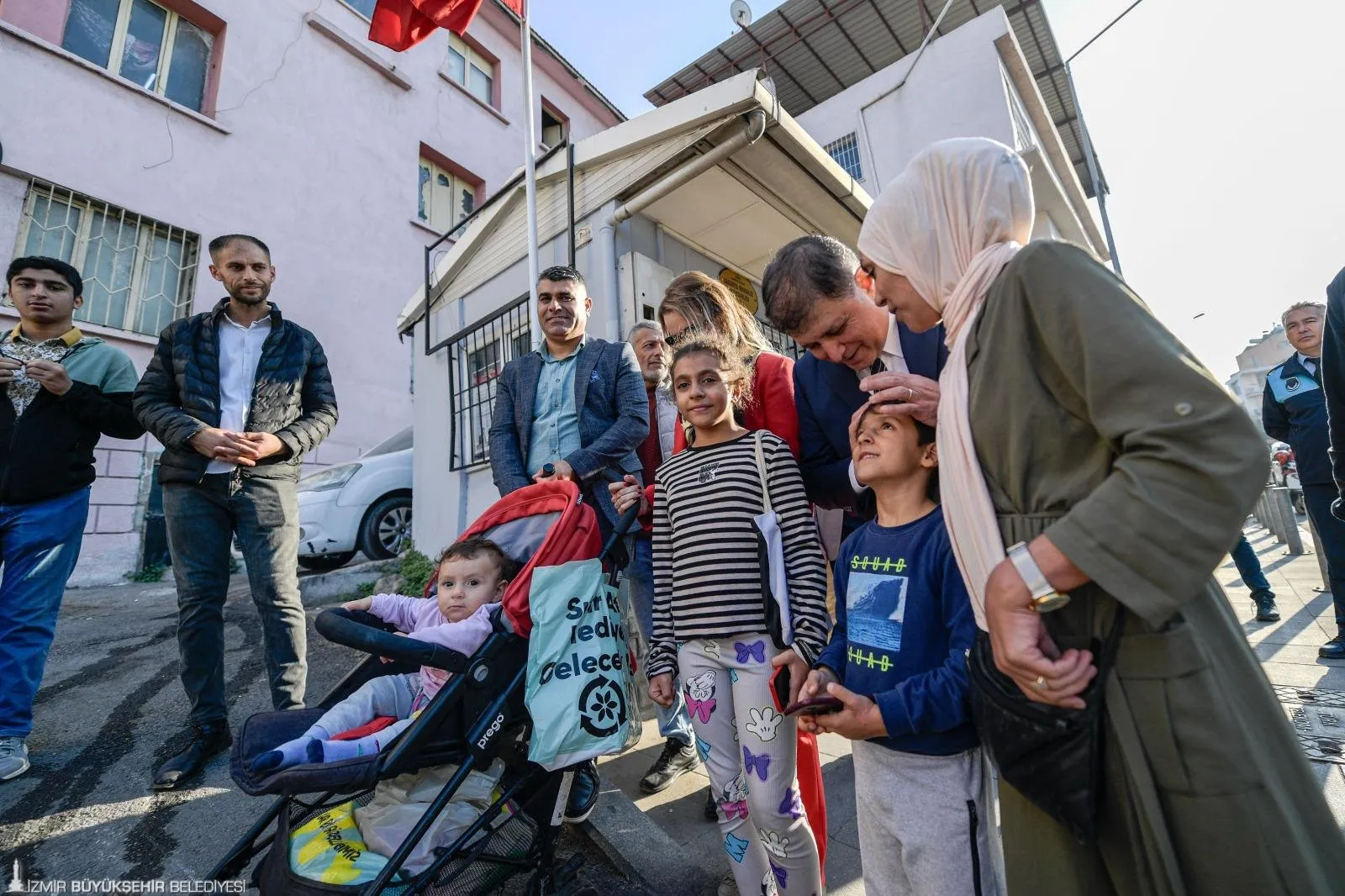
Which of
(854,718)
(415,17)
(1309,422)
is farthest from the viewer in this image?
(415,17)

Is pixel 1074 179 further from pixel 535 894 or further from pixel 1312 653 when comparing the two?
pixel 535 894

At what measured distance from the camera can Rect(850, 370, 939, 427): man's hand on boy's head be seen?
1397 millimetres

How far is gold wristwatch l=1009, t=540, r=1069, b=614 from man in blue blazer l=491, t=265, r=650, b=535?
6.44 ft

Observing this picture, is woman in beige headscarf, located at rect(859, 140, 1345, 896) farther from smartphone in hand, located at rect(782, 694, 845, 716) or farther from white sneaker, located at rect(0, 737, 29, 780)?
white sneaker, located at rect(0, 737, 29, 780)

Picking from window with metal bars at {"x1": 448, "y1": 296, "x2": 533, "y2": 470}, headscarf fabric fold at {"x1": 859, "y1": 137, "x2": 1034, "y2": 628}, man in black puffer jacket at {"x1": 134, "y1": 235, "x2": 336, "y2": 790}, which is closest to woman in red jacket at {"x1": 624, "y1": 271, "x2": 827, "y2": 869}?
headscarf fabric fold at {"x1": 859, "y1": 137, "x2": 1034, "y2": 628}

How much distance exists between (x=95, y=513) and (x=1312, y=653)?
1106 centimetres

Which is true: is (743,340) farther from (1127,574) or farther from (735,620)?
(1127,574)

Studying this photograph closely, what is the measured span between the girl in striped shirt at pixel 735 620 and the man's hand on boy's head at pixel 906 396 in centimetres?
45

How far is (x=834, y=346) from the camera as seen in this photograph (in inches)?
74.0

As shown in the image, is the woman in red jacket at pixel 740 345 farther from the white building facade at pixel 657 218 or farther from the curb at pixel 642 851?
the white building facade at pixel 657 218

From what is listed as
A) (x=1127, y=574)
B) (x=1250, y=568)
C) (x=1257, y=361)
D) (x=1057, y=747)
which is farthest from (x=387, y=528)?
(x=1257, y=361)

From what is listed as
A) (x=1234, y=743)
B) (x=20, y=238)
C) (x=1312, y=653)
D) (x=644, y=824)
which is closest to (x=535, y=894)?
(x=644, y=824)

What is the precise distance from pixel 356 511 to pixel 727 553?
20.4 ft

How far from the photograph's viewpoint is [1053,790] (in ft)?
2.69
